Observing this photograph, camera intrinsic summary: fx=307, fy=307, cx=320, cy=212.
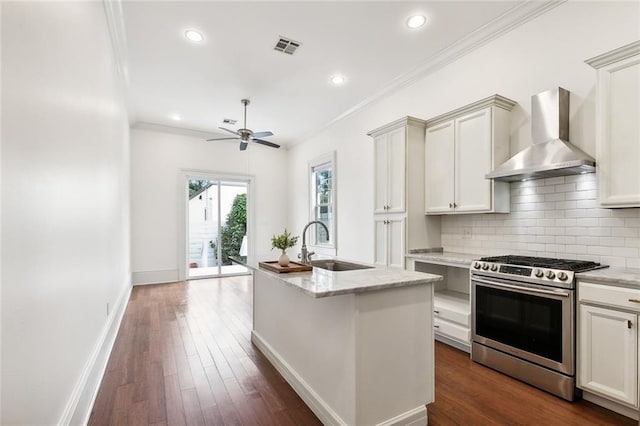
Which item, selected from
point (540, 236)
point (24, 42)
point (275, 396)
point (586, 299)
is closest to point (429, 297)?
point (586, 299)

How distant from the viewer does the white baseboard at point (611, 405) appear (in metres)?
1.93

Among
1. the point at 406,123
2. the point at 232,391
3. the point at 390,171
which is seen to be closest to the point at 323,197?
the point at 390,171

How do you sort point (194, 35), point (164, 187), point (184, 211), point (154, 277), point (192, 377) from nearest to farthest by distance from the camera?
point (192, 377) → point (194, 35) → point (154, 277) → point (164, 187) → point (184, 211)

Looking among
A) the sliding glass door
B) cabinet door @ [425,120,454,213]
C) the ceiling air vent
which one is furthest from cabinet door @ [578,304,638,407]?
the sliding glass door

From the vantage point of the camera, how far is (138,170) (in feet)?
19.9

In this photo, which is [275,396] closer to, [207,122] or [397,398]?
[397,398]

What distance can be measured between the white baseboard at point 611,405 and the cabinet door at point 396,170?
7.06 ft

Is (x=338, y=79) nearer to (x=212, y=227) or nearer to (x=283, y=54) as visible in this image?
(x=283, y=54)

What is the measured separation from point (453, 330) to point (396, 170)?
1.84 meters

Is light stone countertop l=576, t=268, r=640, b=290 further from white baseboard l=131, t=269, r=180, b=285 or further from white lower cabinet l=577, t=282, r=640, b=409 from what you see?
white baseboard l=131, t=269, r=180, b=285

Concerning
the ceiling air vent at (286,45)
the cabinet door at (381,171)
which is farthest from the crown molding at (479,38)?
the ceiling air vent at (286,45)

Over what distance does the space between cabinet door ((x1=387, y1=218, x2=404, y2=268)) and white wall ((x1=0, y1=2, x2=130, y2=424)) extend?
297 cm

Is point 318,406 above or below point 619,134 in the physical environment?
below

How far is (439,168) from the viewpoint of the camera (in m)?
3.49
